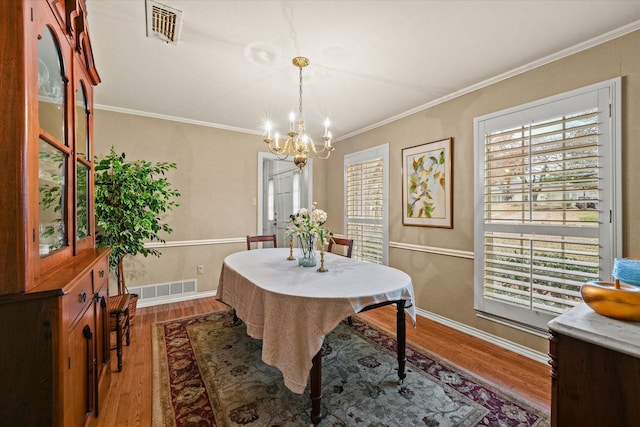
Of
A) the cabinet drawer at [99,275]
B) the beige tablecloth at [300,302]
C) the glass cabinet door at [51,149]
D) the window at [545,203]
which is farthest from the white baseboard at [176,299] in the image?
the window at [545,203]

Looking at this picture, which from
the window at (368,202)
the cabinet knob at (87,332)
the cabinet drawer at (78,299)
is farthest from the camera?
the window at (368,202)

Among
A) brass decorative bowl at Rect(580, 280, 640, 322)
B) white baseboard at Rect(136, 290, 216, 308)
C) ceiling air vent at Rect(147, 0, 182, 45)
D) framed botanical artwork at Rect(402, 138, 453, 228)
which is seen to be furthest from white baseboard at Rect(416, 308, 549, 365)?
ceiling air vent at Rect(147, 0, 182, 45)

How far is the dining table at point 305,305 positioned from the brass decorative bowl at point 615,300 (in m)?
0.93

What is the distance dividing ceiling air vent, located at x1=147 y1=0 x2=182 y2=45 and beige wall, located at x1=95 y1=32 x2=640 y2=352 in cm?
195

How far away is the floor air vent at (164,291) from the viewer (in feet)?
11.6

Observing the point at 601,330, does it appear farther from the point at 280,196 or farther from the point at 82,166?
the point at 280,196

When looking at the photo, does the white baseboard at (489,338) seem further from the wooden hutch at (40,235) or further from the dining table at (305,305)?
the wooden hutch at (40,235)

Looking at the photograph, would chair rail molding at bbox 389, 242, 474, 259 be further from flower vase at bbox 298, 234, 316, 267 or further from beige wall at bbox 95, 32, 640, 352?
flower vase at bbox 298, 234, 316, 267

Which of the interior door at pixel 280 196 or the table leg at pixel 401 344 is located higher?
the interior door at pixel 280 196

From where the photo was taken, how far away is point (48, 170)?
1144 mm

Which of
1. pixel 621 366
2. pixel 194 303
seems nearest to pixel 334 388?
pixel 621 366

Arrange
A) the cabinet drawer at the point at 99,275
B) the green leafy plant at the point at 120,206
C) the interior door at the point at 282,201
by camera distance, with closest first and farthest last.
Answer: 1. the cabinet drawer at the point at 99,275
2. the green leafy plant at the point at 120,206
3. the interior door at the point at 282,201

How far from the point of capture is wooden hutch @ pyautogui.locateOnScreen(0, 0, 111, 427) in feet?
2.85

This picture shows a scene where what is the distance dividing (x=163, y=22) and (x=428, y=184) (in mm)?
2825
